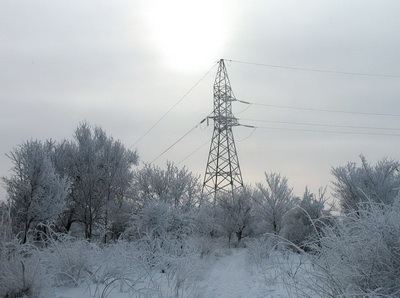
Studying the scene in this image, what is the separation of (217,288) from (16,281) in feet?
20.9

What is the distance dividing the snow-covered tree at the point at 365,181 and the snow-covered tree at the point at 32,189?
16.7 m

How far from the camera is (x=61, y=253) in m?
9.50

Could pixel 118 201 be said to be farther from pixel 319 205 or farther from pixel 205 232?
pixel 319 205

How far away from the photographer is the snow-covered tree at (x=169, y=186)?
29.2m

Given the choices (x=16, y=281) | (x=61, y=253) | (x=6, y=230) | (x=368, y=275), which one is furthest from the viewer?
(x=61, y=253)

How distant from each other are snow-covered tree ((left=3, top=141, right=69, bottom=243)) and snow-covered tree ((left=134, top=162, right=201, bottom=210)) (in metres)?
8.04

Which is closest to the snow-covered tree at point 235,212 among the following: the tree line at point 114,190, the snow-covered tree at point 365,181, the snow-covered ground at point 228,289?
the tree line at point 114,190

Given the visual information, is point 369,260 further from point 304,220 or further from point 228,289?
point 304,220

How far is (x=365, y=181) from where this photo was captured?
22438mm

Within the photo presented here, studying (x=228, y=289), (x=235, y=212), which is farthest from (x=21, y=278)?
(x=235, y=212)

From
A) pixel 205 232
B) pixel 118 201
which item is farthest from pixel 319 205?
pixel 118 201

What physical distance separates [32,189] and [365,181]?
1927 centimetres

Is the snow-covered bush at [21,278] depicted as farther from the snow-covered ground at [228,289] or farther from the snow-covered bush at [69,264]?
the snow-covered bush at [69,264]

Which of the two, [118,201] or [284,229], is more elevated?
[118,201]
